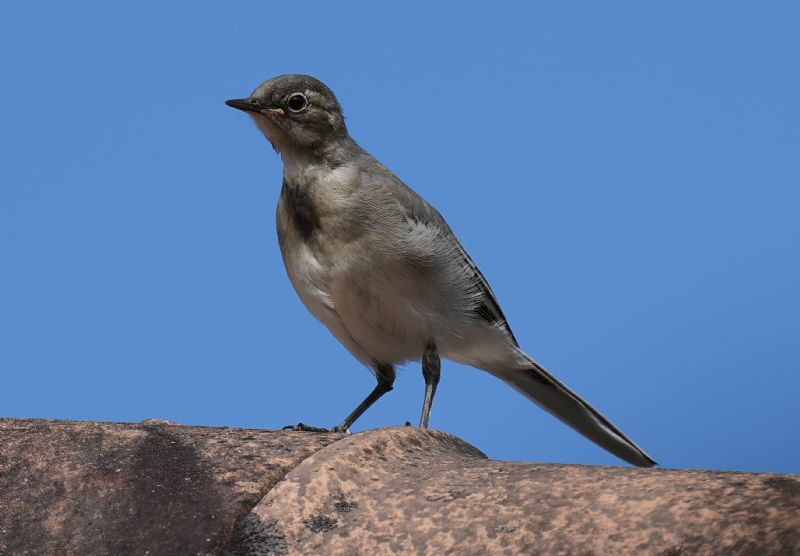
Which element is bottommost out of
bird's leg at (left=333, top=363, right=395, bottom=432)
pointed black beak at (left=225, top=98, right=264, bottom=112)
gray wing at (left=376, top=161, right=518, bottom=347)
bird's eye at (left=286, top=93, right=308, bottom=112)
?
bird's leg at (left=333, top=363, right=395, bottom=432)

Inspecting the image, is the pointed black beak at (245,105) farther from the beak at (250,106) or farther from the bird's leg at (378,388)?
the bird's leg at (378,388)

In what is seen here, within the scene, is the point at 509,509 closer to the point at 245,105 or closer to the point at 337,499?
the point at 337,499

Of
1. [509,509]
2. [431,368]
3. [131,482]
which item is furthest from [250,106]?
[509,509]

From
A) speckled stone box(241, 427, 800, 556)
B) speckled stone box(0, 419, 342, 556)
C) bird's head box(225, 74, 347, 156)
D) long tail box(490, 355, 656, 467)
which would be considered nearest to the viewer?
speckled stone box(241, 427, 800, 556)

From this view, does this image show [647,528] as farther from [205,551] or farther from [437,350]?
[437,350]

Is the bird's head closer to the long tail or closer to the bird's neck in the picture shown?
the bird's neck

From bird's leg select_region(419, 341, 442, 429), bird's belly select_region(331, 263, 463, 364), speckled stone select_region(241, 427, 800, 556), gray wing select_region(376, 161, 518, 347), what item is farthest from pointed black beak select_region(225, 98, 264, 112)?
speckled stone select_region(241, 427, 800, 556)

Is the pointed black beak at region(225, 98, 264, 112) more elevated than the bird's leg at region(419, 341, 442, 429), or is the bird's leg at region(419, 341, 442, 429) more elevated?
the pointed black beak at region(225, 98, 264, 112)

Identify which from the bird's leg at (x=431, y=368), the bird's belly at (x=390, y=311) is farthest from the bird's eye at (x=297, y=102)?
the bird's leg at (x=431, y=368)

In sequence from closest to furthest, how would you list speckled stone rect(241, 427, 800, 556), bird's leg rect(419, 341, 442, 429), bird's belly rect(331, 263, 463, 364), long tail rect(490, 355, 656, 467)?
1. speckled stone rect(241, 427, 800, 556)
2. bird's belly rect(331, 263, 463, 364)
3. bird's leg rect(419, 341, 442, 429)
4. long tail rect(490, 355, 656, 467)
